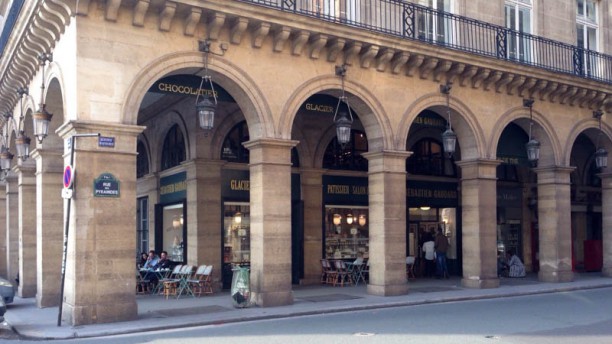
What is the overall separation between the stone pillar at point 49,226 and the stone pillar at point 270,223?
457 cm

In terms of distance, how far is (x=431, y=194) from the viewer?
75.6 feet

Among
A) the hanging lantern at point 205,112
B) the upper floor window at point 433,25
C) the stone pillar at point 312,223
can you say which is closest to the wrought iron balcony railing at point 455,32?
the upper floor window at point 433,25

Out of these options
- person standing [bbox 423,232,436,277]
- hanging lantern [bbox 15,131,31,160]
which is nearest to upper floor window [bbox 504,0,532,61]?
person standing [bbox 423,232,436,277]

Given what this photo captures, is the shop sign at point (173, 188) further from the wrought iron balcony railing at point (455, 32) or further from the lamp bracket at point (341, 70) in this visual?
the wrought iron balcony railing at point (455, 32)

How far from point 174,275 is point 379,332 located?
8.51m

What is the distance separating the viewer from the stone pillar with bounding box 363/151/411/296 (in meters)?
16.8

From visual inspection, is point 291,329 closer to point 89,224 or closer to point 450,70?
point 89,224

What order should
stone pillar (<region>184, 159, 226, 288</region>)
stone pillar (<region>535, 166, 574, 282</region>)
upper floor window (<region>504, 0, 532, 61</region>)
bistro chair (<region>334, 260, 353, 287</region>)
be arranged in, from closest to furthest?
stone pillar (<region>184, 159, 226, 288</region>) → bistro chair (<region>334, 260, 353, 287</region>) → upper floor window (<region>504, 0, 532, 61</region>) → stone pillar (<region>535, 166, 574, 282</region>)

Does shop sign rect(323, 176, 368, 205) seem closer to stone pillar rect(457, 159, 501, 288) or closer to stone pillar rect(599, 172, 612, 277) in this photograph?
stone pillar rect(457, 159, 501, 288)

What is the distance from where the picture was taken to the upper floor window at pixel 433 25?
18.4 m

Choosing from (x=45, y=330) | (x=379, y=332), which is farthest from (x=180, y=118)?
(x=379, y=332)

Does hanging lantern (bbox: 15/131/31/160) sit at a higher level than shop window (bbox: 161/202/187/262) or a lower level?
higher

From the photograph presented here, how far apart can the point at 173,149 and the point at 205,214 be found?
10.7 feet

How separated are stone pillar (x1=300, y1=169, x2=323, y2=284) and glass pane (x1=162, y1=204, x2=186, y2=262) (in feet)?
11.9
